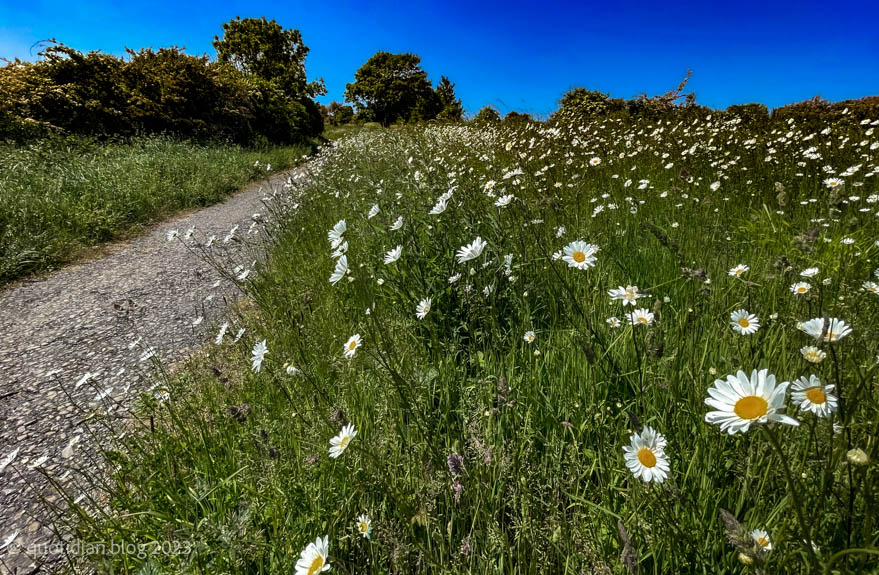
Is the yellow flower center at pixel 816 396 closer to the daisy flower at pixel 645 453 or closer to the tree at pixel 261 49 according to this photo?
the daisy flower at pixel 645 453

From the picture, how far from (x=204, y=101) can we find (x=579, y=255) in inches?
662

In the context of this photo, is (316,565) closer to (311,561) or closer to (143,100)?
(311,561)

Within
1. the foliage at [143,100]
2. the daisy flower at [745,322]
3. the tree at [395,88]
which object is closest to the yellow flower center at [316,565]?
the daisy flower at [745,322]

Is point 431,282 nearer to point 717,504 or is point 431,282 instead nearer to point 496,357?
point 496,357

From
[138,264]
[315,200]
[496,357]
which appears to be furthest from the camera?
[315,200]

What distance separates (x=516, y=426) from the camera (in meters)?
1.53

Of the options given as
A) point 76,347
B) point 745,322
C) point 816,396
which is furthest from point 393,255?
point 76,347

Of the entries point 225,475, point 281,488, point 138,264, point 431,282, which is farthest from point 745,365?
point 138,264

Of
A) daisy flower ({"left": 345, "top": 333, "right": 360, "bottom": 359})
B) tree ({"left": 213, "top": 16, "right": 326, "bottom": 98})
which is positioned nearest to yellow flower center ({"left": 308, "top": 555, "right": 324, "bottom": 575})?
daisy flower ({"left": 345, "top": 333, "right": 360, "bottom": 359})

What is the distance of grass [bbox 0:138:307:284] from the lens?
545 cm

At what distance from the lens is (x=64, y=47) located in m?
11.2

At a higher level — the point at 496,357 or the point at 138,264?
the point at 496,357

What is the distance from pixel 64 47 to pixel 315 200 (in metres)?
11.1

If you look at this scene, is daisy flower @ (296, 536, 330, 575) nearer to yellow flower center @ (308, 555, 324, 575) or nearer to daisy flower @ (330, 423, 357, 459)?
yellow flower center @ (308, 555, 324, 575)
